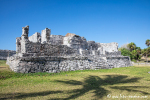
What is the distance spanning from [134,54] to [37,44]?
33.4 meters

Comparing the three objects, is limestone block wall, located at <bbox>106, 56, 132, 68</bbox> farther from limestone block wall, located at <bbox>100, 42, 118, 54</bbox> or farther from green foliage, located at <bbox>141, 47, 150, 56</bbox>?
green foliage, located at <bbox>141, 47, 150, 56</bbox>

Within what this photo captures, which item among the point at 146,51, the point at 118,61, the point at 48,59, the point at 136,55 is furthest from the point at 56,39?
the point at 146,51

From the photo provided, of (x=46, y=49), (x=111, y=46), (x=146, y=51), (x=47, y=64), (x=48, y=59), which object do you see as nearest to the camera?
(x=47, y=64)

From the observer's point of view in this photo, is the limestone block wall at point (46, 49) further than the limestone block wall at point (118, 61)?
No

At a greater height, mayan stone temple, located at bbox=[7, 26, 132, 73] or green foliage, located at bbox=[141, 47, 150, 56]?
green foliage, located at bbox=[141, 47, 150, 56]

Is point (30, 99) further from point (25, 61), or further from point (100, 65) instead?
point (100, 65)

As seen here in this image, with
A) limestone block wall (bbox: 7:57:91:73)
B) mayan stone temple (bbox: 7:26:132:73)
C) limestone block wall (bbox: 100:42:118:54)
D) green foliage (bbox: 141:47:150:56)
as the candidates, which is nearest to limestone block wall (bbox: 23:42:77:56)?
mayan stone temple (bbox: 7:26:132:73)

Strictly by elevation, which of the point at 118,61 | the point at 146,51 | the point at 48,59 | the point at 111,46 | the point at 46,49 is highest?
the point at 111,46

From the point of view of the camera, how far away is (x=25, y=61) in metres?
8.17

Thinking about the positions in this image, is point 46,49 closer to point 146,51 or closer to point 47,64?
point 47,64

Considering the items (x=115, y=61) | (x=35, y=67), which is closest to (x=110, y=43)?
(x=115, y=61)

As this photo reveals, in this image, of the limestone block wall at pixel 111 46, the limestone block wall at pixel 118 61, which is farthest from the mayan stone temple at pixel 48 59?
the limestone block wall at pixel 111 46

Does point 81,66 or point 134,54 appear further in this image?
point 134,54

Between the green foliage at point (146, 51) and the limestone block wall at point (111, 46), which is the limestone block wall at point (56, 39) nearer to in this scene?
the limestone block wall at point (111, 46)
